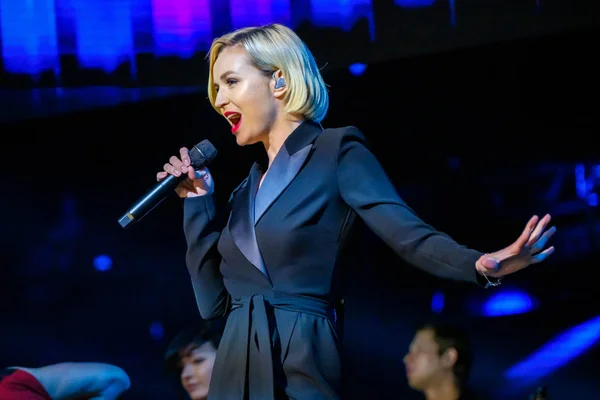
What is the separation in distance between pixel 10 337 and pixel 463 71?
1854 millimetres

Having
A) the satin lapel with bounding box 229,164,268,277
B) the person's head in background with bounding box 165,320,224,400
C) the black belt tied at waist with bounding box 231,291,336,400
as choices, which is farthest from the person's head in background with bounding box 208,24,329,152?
the person's head in background with bounding box 165,320,224,400

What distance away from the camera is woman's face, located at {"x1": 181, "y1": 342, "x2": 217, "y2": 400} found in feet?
9.75

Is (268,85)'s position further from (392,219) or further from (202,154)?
(392,219)

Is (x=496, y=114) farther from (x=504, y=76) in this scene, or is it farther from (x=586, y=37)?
(x=586, y=37)

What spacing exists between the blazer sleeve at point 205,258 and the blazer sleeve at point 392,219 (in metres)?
0.27

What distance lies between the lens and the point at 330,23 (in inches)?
109

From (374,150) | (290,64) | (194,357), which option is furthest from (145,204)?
(194,357)

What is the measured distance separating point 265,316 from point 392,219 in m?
0.27

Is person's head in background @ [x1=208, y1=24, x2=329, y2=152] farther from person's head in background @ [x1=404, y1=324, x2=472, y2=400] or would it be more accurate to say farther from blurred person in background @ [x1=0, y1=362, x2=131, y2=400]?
blurred person in background @ [x1=0, y1=362, x2=131, y2=400]

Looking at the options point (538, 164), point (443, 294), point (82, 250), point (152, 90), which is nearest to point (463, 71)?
point (538, 164)

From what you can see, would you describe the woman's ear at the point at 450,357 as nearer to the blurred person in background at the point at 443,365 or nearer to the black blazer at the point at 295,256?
the blurred person in background at the point at 443,365

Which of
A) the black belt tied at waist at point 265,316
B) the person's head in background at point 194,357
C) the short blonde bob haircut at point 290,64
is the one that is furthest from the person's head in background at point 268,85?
the person's head in background at point 194,357

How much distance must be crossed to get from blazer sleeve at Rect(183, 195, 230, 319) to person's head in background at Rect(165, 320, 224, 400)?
1.46 meters

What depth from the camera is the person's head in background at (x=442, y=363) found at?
277 centimetres
